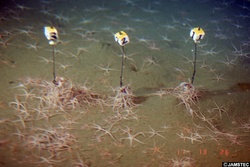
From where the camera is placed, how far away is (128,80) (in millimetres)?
5422

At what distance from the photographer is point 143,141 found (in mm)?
4117

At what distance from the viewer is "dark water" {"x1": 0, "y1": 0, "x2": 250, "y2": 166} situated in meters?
3.87

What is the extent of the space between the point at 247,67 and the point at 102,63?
13.0 feet

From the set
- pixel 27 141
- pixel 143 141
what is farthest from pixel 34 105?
pixel 143 141

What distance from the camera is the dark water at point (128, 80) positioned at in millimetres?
3865

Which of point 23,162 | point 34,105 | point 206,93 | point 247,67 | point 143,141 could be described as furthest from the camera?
point 247,67

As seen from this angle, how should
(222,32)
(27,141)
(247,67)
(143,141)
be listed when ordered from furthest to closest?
(222,32) → (247,67) → (143,141) → (27,141)

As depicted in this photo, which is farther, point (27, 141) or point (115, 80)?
point (115, 80)

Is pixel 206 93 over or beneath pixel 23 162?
over

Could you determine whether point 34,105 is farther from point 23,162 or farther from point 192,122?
point 192,122

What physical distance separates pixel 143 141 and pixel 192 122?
112 cm

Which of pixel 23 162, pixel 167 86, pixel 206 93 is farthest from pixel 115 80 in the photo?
pixel 23 162

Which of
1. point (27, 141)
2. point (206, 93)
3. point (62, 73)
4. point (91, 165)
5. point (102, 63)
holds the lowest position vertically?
point (91, 165)

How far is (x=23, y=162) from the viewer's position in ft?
11.2
